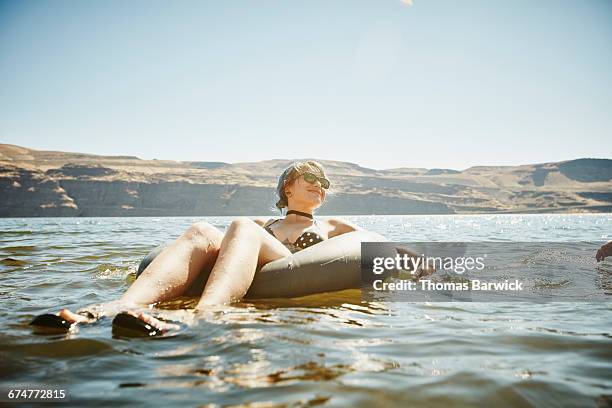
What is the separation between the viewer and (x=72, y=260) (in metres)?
7.95

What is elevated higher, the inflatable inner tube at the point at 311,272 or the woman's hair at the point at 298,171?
the woman's hair at the point at 298,171

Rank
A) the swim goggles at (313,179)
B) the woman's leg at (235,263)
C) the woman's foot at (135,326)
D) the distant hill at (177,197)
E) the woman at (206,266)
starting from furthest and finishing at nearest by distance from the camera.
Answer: the distant hill at (177,197) < the swim goggles at (313,179) < the woman's leg at (235,263) < the woman at (206,266) < the woman's foot at (135,326)

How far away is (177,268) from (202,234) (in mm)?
370

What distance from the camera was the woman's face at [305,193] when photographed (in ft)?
15.4

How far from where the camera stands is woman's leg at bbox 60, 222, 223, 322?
3.14m

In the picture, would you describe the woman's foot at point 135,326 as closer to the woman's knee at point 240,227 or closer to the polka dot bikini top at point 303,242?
the woman's knee at point 240,227

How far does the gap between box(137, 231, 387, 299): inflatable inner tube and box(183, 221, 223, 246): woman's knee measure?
1.25 ft

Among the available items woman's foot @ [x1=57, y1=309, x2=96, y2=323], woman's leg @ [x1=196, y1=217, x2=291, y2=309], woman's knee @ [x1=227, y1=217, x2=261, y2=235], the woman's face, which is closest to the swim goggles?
the woman's face

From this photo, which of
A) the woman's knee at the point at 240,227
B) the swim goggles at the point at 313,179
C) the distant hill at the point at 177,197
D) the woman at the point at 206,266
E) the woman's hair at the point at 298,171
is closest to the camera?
the woman at the point at 206,266

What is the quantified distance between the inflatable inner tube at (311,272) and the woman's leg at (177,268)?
270mm

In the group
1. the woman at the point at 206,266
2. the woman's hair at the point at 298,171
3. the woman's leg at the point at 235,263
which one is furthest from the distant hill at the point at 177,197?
the woman's leg at the point at 235,263

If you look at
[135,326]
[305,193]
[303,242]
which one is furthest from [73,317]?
[305,193]

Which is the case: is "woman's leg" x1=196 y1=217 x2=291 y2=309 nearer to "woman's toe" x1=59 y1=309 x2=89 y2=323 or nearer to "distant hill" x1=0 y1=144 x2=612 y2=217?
"woman's toe" x1=59 y1=309 x2=89 y2=323

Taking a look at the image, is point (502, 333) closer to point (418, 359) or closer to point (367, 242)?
point (418, 359)
